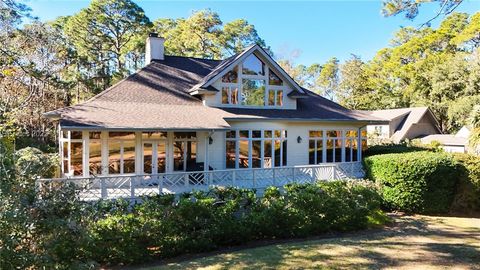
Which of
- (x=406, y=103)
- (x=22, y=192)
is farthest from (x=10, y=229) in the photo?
(x=406, y=103)

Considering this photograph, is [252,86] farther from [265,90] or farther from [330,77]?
[330,77]

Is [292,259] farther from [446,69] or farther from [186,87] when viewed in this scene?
[446,69]

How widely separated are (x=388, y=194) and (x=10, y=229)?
13188mm

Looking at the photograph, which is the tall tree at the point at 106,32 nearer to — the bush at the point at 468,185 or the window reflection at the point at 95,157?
the window reflection at the point at 95,157

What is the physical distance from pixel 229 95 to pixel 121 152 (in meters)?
6.25

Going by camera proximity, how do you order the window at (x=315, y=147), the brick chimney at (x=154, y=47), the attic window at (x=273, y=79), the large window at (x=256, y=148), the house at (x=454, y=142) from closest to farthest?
1. the large window at (x=256, y=148)
2. the window at (x=315, y=147)
3. the attic window at (x=273, y=79)
4. the brick chimney at (x=154, y=47)
5. the house at (x=454, y=142)

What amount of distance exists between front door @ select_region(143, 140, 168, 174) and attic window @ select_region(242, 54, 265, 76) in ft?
19.7

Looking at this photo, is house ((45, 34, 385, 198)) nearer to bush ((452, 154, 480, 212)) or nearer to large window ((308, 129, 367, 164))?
large window ((308, 129, 367, 164))

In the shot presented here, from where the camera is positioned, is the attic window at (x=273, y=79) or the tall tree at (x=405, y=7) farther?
the attic window at (x=273, y=79)

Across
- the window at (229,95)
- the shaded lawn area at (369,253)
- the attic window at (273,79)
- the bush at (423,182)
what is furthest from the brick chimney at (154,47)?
the shaded lawn area at (369,253)

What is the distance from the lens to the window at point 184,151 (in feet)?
51.5

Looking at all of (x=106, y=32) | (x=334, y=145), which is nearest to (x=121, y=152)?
(x=334, y=145)

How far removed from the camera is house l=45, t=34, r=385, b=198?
45.9ft

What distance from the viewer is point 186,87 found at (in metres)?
18.6
